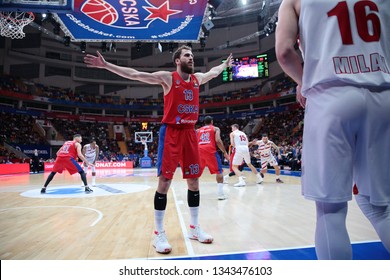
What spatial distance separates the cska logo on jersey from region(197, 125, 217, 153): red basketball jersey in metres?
5.79

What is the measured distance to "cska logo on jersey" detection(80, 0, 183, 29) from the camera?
9.13 metres

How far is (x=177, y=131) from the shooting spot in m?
2.87

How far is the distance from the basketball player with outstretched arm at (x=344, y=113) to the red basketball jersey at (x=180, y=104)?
166 cm

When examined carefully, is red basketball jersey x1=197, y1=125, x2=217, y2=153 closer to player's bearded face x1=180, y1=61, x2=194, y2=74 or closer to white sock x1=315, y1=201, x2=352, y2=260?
player's bearded face x1=180, y1=61, x2=194, y2=74

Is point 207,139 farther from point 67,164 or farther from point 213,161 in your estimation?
point 67,164

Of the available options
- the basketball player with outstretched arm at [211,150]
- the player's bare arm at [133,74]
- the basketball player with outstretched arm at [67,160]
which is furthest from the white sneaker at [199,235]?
the basketball player with outstretched arm at [67,160]

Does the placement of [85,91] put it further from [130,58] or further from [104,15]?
[104,15]

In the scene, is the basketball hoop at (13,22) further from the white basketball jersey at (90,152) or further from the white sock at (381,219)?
the white sock at (381,219)

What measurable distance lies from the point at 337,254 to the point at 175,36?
11.6 meters

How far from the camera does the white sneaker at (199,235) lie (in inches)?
110

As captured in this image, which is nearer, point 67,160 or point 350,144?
point 350,144

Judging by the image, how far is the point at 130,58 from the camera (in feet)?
117

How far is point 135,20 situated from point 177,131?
29.5 feet

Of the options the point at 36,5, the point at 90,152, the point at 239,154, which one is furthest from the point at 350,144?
the point at 90,152
